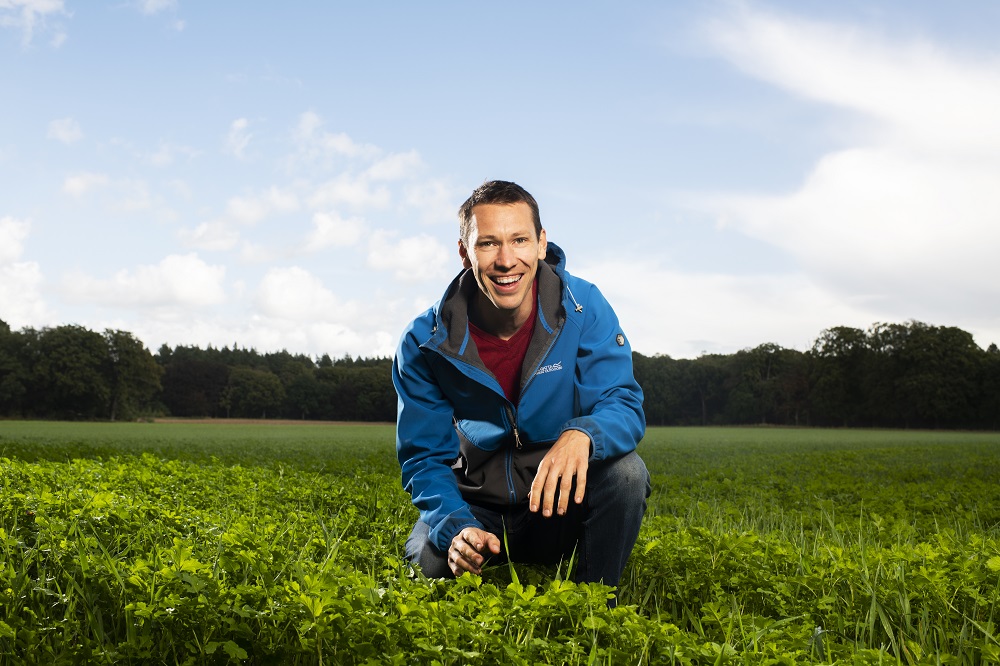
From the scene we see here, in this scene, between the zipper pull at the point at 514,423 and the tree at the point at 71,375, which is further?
the tree at the point at 71,375

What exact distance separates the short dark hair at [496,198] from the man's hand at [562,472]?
1.09 m

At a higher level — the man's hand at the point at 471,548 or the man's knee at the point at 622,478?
the man's knee at the point at 622,478

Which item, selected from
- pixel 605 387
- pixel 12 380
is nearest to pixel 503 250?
pixel 605 387

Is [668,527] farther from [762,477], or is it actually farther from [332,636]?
[762,477]

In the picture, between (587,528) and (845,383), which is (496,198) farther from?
(845,383)

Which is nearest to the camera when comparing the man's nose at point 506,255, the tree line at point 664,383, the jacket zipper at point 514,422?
the man's nose at point 506,255

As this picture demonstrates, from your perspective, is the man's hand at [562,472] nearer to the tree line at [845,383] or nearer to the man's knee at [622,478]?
the man's knee at [622,478]

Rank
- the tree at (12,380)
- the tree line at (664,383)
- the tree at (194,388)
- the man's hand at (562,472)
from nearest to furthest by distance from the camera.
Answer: the man's hand at (562,472), the tree at (12,380), the tree line at (664,383), the tree at (194,388)

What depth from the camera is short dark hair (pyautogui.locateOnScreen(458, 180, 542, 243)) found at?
368cm

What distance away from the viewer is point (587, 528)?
3633 mm

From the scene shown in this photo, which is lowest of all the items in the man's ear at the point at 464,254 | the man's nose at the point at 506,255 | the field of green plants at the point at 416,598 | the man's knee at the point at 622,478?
the field of green plants at the point at 416,598

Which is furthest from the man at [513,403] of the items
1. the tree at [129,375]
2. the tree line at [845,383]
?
the tree at [129,375]

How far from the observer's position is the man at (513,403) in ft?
11.7

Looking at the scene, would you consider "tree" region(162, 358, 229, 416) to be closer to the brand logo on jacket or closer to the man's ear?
the man's ear
